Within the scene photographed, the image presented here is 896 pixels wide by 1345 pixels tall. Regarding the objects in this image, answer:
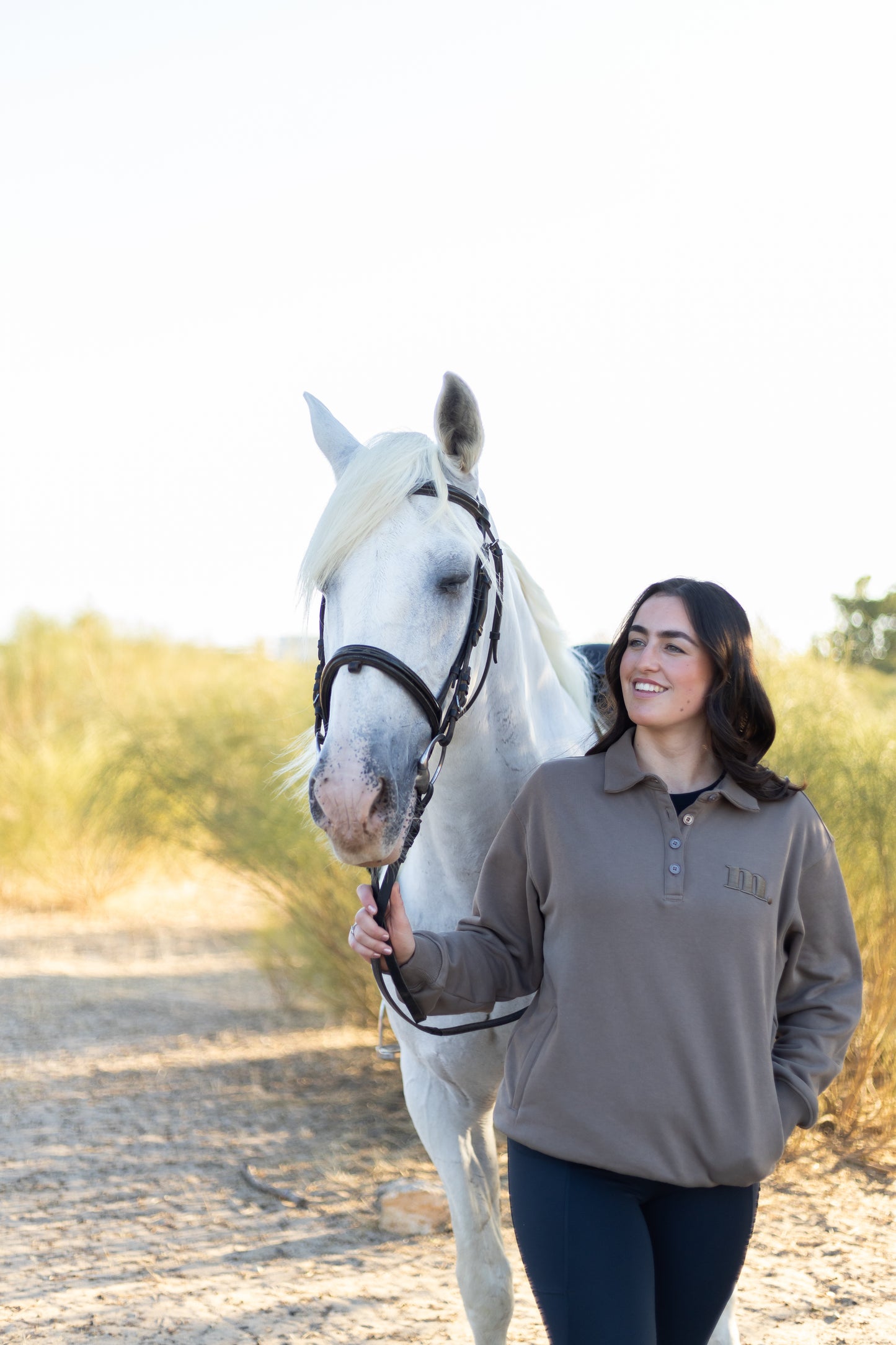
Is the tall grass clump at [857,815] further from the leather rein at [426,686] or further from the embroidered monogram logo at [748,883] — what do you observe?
the embroidered monogram logo at [748,883]

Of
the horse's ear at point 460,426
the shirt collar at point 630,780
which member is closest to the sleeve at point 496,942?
the shirt collar at point 630,780

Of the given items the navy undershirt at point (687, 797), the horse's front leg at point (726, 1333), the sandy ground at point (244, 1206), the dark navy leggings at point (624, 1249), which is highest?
the navy undershirt at point (687, 797)

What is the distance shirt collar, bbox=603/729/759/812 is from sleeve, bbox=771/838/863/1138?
158mm

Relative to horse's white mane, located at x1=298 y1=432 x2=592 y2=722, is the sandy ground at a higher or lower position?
lower

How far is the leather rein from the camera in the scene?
1.63 metres

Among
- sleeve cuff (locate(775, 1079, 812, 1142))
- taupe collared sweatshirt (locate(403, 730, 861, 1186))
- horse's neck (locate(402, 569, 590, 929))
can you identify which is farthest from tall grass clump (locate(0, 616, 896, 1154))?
sleeve cuff (locate(775, 1079, 812, 1142))

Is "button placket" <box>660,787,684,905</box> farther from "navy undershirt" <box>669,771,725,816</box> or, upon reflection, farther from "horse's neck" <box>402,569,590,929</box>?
"horse's neck" <box>402,569,590,929</box>

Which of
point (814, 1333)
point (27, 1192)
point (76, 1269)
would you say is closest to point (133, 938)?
point (27, 1192)

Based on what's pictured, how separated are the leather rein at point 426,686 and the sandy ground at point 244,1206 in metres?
1.67

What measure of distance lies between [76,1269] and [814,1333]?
2.21 metres

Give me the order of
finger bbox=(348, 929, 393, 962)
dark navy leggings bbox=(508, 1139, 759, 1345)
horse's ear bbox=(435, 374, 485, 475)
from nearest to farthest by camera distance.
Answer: dark navy leggings bbox=(508, 1139, 759, 1345) < finger bbox=(348, 929, 393, 962) < horse's ear bbox=(435, 374, 485, 475)

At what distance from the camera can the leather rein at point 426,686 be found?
5.35 feet

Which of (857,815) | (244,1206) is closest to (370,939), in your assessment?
(244,1206)

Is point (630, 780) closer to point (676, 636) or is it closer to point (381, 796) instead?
point (676, 636)
